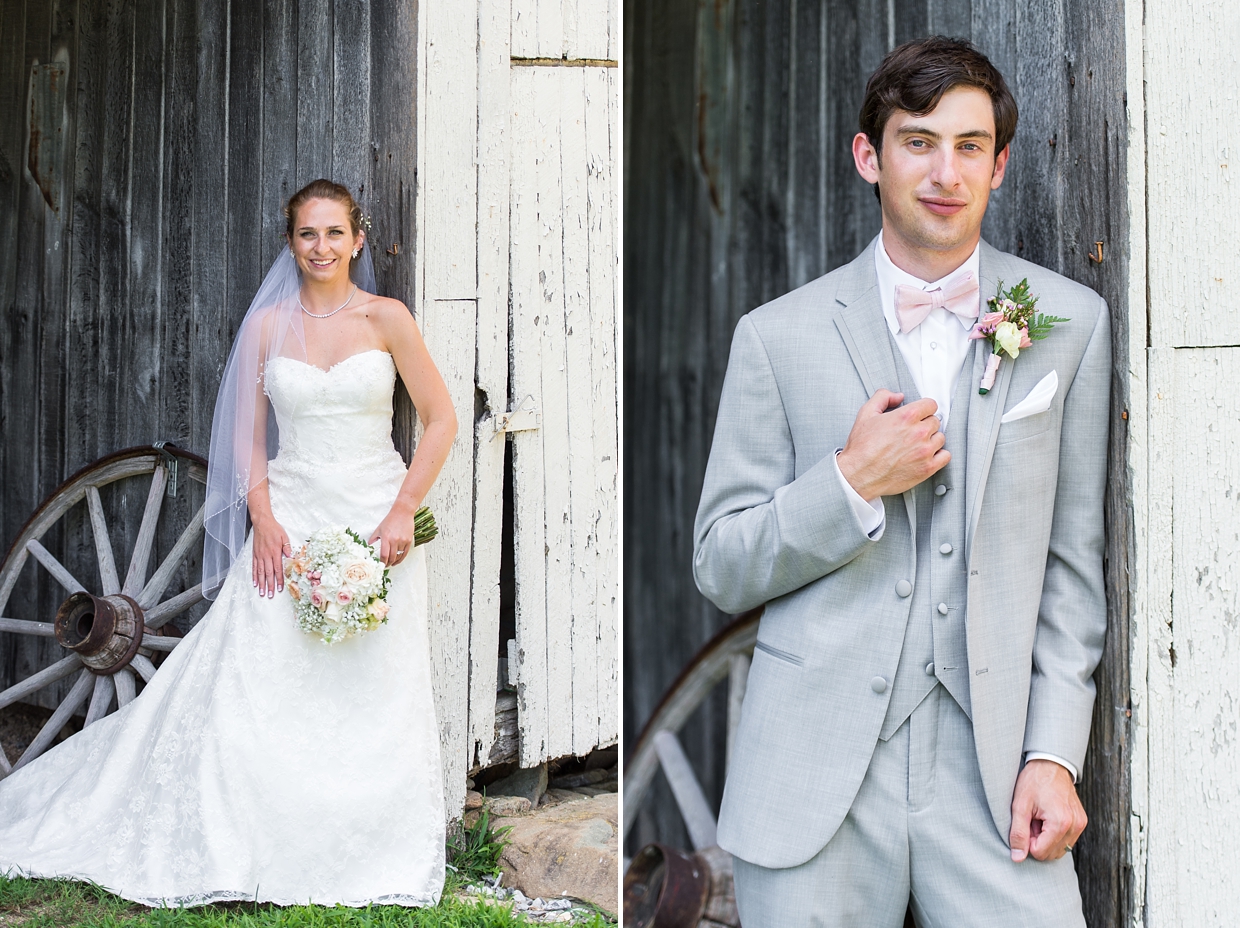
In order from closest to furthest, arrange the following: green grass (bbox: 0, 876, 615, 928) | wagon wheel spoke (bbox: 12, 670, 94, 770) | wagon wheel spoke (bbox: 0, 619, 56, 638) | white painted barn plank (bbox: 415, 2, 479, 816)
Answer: green grass (bbox: 0, 876, 615, 928) < white painted barn plank (bbox: 415, 2, 479, 816) < wagon wheel spoke (bbox: 12, 670, 94, 770) < wagon wheel spoke (bbox: 0, 619, 56, 638)

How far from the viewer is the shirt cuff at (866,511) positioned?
218 cm

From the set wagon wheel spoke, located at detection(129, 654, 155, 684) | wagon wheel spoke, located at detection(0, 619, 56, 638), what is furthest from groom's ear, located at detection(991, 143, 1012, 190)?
wagon wheel spoke, located at detection(0, 619, 56, 638)

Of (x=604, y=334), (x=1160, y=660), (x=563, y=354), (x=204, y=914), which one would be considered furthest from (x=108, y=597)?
(x=1160, y=660)

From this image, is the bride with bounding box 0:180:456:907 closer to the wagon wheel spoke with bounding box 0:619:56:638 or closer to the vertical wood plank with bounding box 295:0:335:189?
the vertical wood plank with bounding box 295:0:335:189

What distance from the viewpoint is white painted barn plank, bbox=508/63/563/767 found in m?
3.46

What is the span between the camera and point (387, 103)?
3.41 m

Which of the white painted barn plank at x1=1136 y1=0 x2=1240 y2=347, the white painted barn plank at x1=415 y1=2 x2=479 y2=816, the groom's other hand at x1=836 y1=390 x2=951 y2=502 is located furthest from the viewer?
the white painted barn plank at x1=415 y1=2 x2=479 y2=816

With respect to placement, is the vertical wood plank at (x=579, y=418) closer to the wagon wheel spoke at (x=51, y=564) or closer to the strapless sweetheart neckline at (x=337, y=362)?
the strapless sweetheart neckline at (x=337, y=362)

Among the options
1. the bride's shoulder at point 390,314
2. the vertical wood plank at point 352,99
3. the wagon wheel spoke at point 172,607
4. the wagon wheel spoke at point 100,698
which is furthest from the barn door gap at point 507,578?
the wagon wheel spoke at point 100,698

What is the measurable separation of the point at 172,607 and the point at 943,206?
9.88 feet

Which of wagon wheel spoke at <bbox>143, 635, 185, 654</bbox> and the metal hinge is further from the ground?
the metal hinge

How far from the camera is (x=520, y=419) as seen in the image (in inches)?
139

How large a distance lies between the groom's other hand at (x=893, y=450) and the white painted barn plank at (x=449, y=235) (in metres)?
1.60

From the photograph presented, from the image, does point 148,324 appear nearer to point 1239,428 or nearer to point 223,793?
point 223,793
